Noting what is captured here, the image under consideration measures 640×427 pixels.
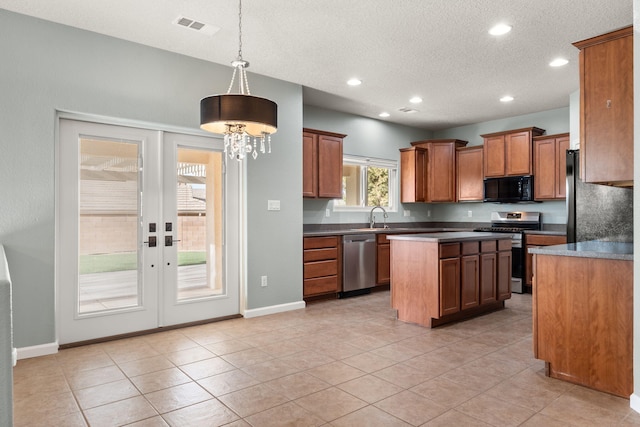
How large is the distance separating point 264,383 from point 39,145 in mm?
2651

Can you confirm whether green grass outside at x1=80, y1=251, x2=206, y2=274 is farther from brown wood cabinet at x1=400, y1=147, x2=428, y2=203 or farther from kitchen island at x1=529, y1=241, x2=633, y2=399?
brown wood cabinet at x1=400, y1=147, x2=428, y2=203

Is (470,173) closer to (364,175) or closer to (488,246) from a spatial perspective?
(364,175)

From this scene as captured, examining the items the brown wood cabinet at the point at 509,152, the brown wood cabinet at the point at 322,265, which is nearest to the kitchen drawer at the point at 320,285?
the brown wood cabinet at the point at 322,265

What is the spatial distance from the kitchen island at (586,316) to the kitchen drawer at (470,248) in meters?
1.34

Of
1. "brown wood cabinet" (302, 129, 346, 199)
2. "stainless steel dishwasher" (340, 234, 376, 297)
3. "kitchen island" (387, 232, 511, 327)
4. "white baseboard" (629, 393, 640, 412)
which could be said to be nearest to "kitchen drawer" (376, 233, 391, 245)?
"stainless steel dishwasher" (340, 234, 376, 297)

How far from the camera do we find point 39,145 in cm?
338

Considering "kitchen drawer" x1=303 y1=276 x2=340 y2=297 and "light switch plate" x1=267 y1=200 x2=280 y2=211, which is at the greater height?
"light switch plate" x1=267 y1=200 x2=280 y2=211

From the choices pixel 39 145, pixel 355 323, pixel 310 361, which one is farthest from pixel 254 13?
pixel 355 323

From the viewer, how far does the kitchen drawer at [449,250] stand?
160 inches

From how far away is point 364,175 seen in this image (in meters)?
7.05

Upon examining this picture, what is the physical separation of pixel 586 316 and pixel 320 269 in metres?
3.22

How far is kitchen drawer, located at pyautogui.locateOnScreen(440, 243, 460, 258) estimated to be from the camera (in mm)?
4061

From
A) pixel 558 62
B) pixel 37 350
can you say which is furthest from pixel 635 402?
pixel 37 350

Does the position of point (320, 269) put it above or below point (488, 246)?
below
